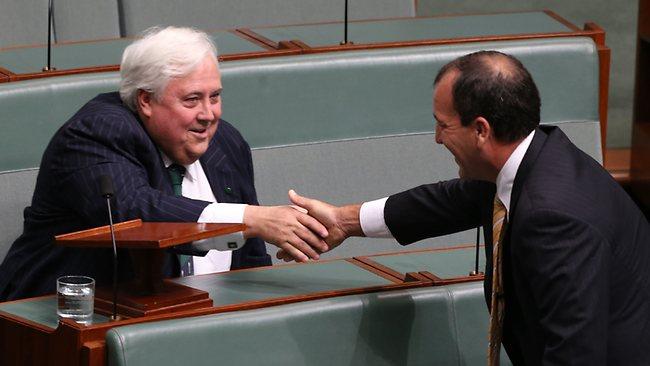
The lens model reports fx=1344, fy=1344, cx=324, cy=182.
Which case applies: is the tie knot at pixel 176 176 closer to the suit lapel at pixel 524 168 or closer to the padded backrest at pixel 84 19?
the suit lapel at pixel 524 168

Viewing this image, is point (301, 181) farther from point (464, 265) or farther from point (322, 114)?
point (464, 265)

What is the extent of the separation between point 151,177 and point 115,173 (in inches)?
3.8

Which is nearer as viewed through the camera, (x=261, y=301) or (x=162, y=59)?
(x=261, y=301)

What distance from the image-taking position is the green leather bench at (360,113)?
8.38 feet

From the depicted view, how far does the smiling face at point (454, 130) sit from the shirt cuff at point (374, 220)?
0.34 m

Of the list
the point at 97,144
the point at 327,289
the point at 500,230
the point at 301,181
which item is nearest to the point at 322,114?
the point at 301,181

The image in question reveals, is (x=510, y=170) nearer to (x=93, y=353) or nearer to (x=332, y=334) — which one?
(x=332, y=334)

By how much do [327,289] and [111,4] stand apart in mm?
1711

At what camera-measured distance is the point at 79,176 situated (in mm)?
1988

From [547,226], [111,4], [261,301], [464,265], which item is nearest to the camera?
[547,226]

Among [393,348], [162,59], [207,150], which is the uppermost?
[162,59]

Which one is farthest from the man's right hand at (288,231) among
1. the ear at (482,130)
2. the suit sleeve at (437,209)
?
the ear at (482,130)

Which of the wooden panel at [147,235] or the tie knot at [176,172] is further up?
the wooden panel at [147,235]

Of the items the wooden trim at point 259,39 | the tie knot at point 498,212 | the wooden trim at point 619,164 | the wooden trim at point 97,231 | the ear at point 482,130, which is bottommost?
the wooden trim at point 619,164
